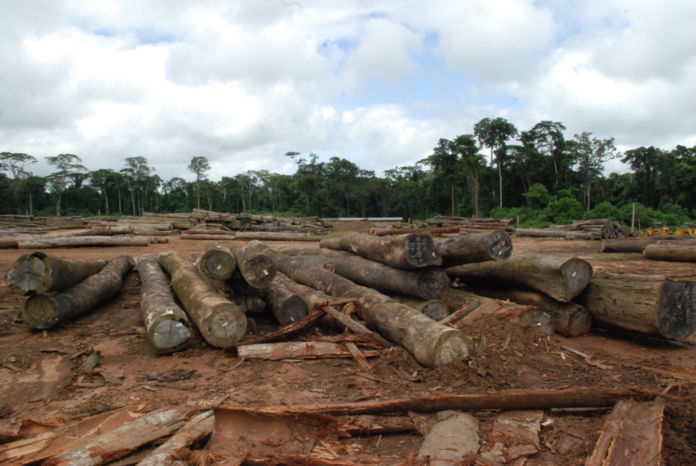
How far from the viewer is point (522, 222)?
3431 cm

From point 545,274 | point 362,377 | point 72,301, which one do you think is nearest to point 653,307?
point 545,274

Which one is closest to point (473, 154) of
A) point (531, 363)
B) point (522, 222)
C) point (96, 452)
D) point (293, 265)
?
point (522, 222)

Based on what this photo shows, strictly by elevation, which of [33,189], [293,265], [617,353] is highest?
[33,189]

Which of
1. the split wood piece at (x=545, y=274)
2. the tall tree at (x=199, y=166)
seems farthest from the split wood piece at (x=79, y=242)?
the tall tree at (x=199, y=166)

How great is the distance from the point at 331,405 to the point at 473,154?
138ft

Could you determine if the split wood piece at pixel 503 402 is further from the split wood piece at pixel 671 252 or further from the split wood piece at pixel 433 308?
the split wood piece at pixel 671 252

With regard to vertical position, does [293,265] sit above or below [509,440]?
above

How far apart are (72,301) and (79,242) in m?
10.8

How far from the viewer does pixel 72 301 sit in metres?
6.07

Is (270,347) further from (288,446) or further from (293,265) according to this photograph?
(293,265)

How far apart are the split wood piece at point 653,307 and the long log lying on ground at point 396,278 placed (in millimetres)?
2132

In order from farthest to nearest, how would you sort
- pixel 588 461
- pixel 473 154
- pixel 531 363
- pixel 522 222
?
pixel 473 154 < pixel 522 222 < pixel 531 363 < pixel 588 461

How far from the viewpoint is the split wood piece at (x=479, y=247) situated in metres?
5.22

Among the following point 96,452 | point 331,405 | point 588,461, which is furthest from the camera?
point 331,405
